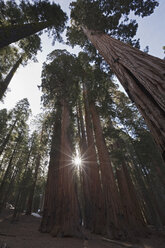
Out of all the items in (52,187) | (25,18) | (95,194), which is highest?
(25,18)

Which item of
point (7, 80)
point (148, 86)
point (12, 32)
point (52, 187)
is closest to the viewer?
point (148, 86)

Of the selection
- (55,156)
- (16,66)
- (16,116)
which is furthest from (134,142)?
(16,116)

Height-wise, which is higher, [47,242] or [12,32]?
[12,32]

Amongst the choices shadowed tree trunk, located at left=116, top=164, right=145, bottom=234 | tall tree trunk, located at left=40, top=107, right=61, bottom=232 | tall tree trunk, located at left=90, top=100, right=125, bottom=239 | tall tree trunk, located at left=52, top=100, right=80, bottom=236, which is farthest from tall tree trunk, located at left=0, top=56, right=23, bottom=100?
shadowed tree trunk, located at left=116, top=164, right=145, bottom=234

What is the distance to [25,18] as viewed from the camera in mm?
8023

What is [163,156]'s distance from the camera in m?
1.16

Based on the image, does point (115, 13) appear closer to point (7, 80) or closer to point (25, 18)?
point (25, 18)

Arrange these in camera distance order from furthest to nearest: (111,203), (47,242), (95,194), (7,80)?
(7,80)
(95,194)
(111,203)
(47,242)

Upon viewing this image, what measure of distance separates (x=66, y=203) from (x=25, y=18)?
1274 centimetres

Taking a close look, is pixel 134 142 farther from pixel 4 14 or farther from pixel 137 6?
pixel 4 14

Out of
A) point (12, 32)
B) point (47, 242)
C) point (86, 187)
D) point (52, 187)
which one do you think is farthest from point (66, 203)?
point (12, 32)

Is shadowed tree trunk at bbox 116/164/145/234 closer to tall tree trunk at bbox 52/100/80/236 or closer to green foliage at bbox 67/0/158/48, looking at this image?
tall tree trunk at bbox 52/100/80/236

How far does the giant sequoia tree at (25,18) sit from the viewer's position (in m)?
5.18

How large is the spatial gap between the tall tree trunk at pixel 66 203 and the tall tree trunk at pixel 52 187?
0.58 m
